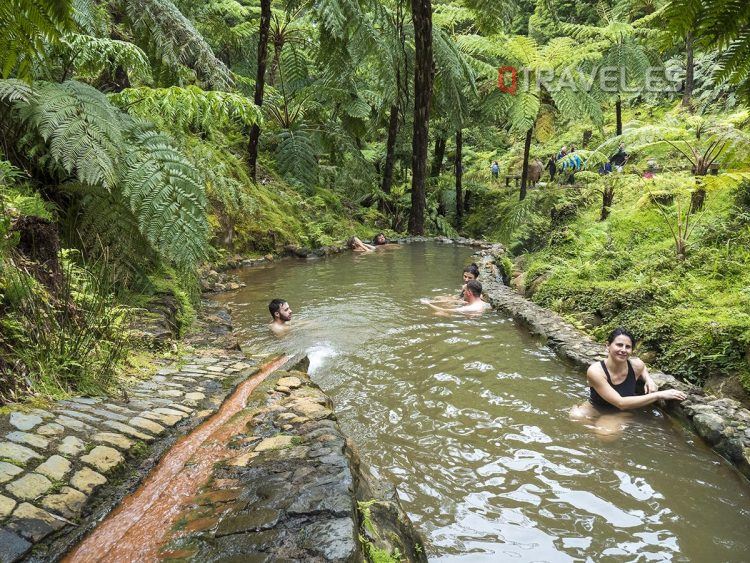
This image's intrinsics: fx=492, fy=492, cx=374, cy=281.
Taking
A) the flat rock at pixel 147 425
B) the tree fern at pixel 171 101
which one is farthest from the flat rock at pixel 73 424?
the tree fern at pixel 171 101

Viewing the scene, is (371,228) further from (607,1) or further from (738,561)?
(607,1)

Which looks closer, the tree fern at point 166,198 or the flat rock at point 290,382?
the flat rock at point 290,382

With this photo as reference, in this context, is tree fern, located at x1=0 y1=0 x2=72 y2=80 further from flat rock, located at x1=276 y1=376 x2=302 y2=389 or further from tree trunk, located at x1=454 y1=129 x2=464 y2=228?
tree trunk, located at x1=454 y1=129 x2=464 y2=228

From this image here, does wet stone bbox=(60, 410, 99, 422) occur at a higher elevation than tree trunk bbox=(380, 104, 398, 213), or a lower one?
lower

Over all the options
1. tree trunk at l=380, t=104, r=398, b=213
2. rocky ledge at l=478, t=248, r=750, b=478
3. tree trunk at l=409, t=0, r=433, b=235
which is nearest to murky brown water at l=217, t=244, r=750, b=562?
rocky ledge at l=478, t=248, r=750, b=478

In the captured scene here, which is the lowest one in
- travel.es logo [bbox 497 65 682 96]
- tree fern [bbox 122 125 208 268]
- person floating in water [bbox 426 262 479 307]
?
person floating in water [bbox 426 262 479 307]

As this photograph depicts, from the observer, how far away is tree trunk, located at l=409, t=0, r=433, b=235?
426 inches

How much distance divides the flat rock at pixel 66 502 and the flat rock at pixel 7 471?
0.56 ft

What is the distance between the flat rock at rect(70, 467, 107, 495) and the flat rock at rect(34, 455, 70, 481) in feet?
0.16

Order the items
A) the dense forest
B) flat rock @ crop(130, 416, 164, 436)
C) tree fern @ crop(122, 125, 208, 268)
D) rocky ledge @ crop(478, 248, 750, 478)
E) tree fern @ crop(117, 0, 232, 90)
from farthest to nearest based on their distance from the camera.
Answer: tree fern @ crop(117, 0, 232, 90)
tree fern @ crop(122, 125, 208, 268)
rocky ledge @ crop(478, 248, 750, 478)
the dense forest
flat rock @ crop(130, 416, 164, 436)

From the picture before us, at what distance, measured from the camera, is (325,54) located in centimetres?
1092

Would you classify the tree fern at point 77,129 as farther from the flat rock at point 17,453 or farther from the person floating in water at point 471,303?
the person floating in water at point 471,303

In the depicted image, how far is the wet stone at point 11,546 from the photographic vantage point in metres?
1.64

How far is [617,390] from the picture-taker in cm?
383
